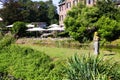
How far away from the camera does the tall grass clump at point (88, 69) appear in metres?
12.2

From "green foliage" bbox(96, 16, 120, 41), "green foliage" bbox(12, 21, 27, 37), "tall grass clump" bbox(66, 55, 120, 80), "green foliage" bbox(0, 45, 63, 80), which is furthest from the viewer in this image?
"green foliage" bbox(12, 21, 27, 37)

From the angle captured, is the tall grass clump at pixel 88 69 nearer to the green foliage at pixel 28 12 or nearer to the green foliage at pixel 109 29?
the green foliage at pixel 109 29

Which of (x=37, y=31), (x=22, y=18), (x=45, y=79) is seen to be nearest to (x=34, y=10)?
(x=22, y=18)

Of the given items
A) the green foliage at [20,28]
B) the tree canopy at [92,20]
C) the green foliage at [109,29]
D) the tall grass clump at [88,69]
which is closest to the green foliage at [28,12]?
the green foliage at [20,28]

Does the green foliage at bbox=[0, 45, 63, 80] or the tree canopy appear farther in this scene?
the tree canopy

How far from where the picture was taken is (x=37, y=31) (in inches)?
2854

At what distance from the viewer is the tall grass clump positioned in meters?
12.2

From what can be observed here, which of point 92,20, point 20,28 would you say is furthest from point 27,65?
point 20,28

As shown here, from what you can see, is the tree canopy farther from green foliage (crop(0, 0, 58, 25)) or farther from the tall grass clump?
the tall grass clump

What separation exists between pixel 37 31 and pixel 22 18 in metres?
17.3

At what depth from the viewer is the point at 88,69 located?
1240 cm

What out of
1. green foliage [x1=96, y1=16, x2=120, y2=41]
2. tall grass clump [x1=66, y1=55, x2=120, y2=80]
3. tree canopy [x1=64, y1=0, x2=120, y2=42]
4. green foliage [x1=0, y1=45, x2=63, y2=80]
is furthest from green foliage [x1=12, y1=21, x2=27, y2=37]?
tall grass clump [x1=66, y1=55, x2=120, y2=80]

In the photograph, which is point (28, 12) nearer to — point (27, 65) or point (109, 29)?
point (109, 29)

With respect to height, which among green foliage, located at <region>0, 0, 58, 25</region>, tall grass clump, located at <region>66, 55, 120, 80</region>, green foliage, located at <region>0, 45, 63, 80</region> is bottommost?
green foliage, located at <region>0, 0, 58, 25</region>
